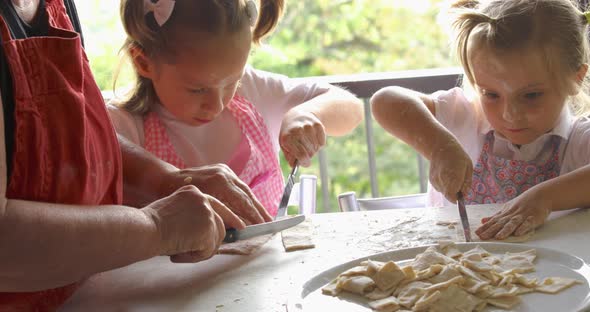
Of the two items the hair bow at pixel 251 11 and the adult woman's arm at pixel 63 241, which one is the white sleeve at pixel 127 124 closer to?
the hair bow at pixel 251 11

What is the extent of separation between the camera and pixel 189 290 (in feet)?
3.85

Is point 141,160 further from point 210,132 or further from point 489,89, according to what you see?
point 489,89

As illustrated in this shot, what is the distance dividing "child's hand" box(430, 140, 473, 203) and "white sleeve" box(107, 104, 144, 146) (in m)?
0.80

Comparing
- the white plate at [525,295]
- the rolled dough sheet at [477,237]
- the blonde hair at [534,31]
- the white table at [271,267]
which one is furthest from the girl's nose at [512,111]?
the white plate at [525,295]

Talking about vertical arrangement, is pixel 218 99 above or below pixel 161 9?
below

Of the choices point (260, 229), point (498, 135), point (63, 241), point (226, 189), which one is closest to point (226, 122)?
point (226, 189)

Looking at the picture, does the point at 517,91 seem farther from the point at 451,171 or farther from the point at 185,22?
the point at 185,22

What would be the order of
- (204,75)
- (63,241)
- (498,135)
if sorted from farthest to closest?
1. (498,135)
2. (204,75)
3. (63,241)

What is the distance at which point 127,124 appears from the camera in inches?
70.5

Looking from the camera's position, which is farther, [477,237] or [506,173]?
[506,173]

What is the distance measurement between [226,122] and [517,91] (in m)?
0.80

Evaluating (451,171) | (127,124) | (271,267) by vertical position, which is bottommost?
(271,267)

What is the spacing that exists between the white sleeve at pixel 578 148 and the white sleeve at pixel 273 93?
27.5 inches

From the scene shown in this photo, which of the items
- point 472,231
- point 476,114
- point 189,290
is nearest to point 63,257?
point 189,290
